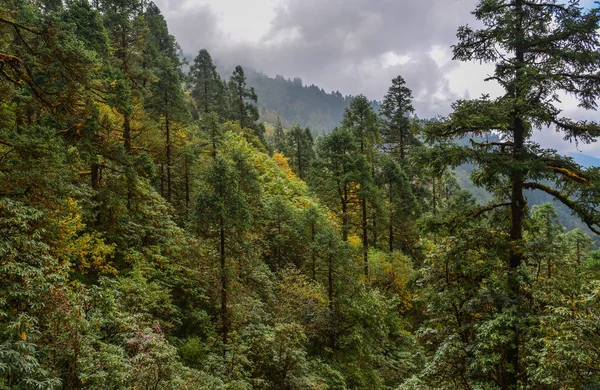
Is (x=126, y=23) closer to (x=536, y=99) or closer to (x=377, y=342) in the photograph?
(x=536, y=99)

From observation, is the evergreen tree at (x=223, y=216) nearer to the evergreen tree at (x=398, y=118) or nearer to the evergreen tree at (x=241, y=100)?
the evergreen tree at (x=398, y=118)

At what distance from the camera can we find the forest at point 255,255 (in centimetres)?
687

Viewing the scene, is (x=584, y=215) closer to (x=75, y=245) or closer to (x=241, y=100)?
(x=75, y=245)

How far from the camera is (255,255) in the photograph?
588 inches

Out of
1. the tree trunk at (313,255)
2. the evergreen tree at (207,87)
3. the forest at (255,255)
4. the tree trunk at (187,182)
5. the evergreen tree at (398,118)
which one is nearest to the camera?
the forest at (255,255)

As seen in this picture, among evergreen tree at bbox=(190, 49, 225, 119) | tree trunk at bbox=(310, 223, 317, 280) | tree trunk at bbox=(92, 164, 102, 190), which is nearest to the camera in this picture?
tree trunk at bbox=(92, 164, 102, 190)

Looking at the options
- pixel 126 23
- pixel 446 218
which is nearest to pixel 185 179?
pixel 126 23

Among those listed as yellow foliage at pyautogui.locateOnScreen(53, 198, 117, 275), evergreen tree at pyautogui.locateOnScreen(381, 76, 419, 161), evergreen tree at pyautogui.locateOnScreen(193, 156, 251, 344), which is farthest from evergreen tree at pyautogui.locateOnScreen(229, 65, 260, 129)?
yellow foliage at pyautogui.locateOnScreen(53, 198, 117, 275)

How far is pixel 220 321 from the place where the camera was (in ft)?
43.7

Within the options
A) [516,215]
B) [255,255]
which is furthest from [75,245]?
[516,215]

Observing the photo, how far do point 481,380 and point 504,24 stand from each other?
935 centimetres

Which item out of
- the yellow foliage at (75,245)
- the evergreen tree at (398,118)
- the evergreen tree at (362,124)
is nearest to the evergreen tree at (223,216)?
the yellow foliage at (75,245)

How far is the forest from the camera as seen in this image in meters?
6.87

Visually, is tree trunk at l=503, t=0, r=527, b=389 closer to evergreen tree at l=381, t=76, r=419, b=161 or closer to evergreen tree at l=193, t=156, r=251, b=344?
evergreen tree at l=193, t=156, r=251, b=344
